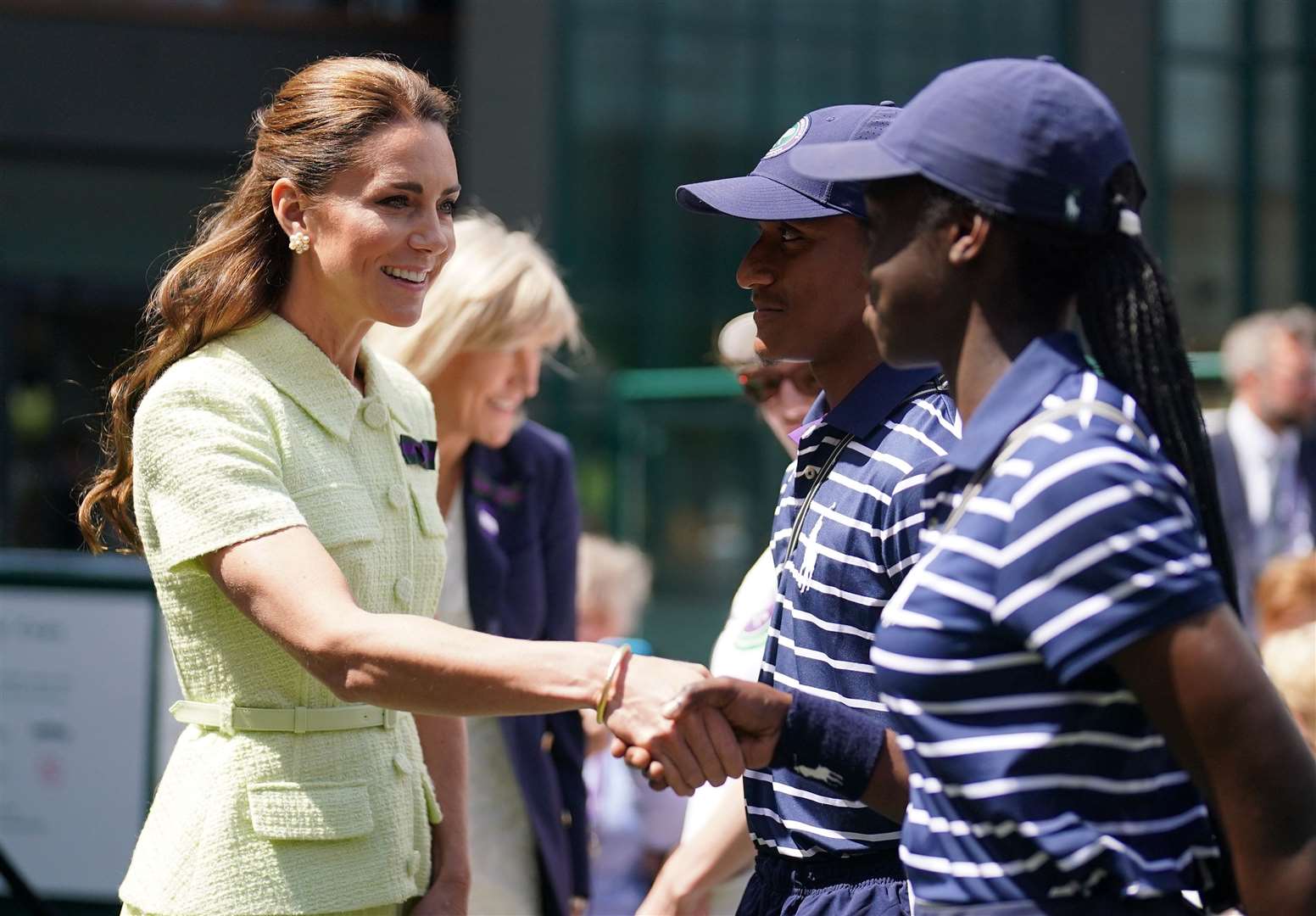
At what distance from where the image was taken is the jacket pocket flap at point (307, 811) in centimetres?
225

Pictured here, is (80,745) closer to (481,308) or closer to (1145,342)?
(481,308)

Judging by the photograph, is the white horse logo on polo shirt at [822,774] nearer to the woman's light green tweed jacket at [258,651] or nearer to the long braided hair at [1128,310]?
the long braided hair at [1128,310]

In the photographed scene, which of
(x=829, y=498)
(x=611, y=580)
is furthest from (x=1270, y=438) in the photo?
(x=829, y=498)

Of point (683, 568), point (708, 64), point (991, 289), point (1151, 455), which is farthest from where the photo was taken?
point (708, 64)

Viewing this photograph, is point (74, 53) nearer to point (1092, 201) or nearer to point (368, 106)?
point (368, 106)

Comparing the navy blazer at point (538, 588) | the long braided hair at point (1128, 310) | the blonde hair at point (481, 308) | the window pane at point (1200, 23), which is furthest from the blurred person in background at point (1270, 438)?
the window pane at point (1200, 23)

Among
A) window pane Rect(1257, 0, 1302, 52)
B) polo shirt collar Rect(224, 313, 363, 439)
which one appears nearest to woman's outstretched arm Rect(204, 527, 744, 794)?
polo shirt collar Rect(224, 313, 363, 439)

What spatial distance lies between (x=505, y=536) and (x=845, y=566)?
5.61ft

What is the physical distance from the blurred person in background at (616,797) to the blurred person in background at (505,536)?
54 centimetres

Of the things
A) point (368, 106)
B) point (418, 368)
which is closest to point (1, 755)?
point (418, 368)

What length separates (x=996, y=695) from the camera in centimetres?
164

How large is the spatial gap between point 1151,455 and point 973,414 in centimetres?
22

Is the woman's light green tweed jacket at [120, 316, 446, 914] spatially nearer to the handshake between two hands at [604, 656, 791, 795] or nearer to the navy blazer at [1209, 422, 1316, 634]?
the handshake between two hands at [604, 656, 791, 795]

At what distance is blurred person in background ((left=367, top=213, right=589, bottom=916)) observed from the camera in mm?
3641
